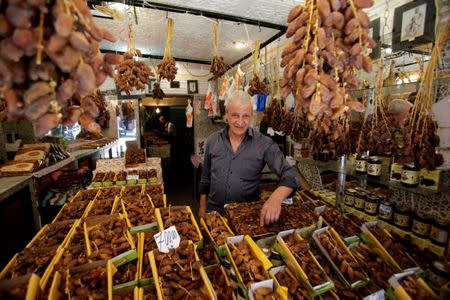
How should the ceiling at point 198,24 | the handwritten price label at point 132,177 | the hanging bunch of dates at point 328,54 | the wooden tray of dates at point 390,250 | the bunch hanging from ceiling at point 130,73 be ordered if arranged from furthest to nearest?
the handwritten price label at point 132,177, the ceiling at point 198,24, the bunch hanging from ceiling at point 130,73, the wooden tray of dates at point 390,250, the hanging bunch of dates at point 328,54

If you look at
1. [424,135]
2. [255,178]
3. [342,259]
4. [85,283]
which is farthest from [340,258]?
[85,283]

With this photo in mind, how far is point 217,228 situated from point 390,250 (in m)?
1.19

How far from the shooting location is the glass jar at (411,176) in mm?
1858

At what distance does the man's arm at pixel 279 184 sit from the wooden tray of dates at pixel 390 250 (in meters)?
0.63

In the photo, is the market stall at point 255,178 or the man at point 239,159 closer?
the market stall at point 255,178

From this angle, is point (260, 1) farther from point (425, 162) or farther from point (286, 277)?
point (286, 277)

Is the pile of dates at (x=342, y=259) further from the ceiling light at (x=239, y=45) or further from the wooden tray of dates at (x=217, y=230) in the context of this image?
the ceiling light at (x=239, y=45)

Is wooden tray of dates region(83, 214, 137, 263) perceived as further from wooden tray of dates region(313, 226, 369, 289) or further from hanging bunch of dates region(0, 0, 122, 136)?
wooden tray of dates region(313, 226, 369, 289)

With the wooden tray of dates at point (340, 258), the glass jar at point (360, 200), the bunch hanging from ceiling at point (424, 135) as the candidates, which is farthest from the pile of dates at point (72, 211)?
the bunch hanging from ceiling at point (424, 135)

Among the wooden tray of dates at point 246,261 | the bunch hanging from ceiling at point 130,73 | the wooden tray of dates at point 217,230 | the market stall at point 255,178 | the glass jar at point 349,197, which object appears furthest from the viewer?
the bunch hanging from ceiling at point 130,73

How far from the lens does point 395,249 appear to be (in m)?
1.55

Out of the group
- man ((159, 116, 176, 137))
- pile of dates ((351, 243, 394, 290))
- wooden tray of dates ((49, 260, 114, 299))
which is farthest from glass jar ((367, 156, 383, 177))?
man ((159, 116, 176, 137))

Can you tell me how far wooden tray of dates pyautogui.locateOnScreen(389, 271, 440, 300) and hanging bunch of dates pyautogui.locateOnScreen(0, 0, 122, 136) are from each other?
1.63 meters

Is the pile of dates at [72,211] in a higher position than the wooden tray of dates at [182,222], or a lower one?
lower
